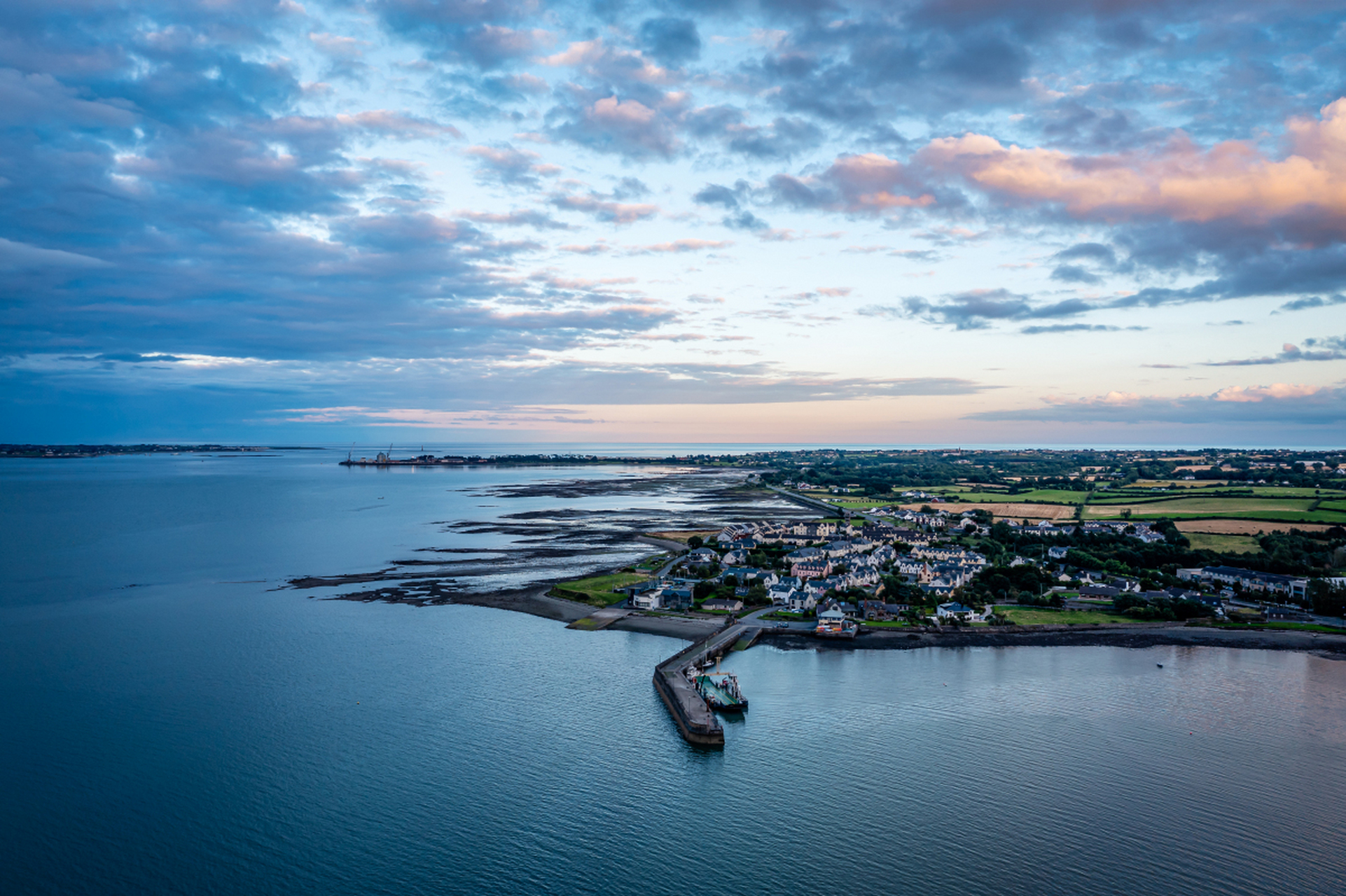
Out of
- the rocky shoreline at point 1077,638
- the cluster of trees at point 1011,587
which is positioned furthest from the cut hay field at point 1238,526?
the rocky shoreline at point 1077,638

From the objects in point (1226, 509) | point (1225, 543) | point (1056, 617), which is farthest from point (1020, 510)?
point (1056, 617)

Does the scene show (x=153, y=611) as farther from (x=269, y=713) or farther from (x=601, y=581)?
(x=601, y=581)

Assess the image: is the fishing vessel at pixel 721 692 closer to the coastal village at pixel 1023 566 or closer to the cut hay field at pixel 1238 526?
the coastal village at pixel 1023 566

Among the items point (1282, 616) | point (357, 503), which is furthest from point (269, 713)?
point (357, 503)

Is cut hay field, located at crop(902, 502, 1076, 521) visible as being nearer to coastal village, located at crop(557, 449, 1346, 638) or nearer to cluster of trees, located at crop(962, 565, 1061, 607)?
coastal village, located at crop(557, 449, 1346, 638)

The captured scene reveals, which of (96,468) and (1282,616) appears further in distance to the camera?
(96,468)

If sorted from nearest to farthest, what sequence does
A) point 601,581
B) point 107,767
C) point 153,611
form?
1. point 107,767
2. point 153,611
3. point 601,581
